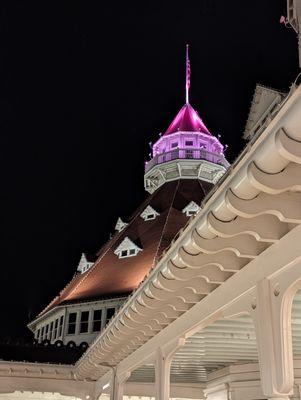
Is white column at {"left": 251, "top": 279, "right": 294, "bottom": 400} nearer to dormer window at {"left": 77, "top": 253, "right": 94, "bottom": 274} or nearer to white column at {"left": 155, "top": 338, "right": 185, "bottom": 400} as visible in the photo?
white column at {"left": 155, "top": 338, "right": 185, "bottom": 400}

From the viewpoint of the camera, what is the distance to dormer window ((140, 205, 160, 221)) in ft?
111

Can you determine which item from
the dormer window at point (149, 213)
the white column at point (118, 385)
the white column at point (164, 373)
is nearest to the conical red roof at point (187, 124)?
the dormer window at point (149, 213)

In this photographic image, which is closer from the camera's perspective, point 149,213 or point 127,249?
point 127,249

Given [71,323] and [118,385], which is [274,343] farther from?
[71,323]

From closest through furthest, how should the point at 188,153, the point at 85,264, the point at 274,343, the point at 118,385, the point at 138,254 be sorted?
the point at 274,343 < the point at 118,385 < the point at 138,254 < the point at 85,264 < the point at 188,153

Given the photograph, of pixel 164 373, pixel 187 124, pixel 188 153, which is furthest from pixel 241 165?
pixel 187 124

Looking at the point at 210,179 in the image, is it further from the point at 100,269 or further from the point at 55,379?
the point at 55,379

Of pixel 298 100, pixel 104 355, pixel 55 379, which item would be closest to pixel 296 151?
pixel 298 100

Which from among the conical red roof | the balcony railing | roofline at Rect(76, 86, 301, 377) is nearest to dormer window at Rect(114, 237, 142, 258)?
the balcony railing

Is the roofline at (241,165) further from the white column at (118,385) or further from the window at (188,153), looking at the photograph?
the window at (188,153)

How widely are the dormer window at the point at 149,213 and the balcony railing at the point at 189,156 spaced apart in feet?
26.4

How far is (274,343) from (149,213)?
28.5 metres

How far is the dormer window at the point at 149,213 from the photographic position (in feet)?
111

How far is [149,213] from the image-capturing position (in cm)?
3409
